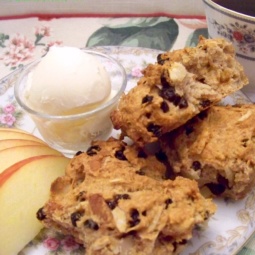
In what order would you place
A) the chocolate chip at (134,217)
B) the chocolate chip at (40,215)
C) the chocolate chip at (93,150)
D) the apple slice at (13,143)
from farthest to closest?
the apple slice at (13,143)
the chocolate chip at (93,150)
the chocolate chip at (40,215)
the chocolate chip at (134,217)

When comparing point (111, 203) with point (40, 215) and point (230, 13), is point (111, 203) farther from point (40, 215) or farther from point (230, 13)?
point (230, 13)

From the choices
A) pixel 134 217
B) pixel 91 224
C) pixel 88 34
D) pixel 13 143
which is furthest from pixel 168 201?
pixel 88 34

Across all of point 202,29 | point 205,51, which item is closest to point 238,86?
point 205,51

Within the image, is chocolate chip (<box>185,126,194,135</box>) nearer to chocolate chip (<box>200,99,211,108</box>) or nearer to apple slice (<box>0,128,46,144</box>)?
chocolate chip (<box>200,99,211,108</box>)

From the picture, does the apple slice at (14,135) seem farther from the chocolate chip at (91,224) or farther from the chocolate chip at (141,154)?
the chocolate chip at (91,224)

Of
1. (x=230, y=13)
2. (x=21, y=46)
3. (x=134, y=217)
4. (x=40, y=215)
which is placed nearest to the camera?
(x=134, y=217)

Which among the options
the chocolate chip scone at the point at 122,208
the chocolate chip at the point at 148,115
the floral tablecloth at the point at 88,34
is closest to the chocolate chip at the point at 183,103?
the chocolate chip at the point at 148,115
